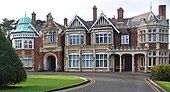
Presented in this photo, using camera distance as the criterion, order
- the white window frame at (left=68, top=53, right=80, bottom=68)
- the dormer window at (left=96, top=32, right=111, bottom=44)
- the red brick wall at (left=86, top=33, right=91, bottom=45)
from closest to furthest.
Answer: the dormer window at (left=96, top=32, right=111, bottom=44) → the white window frame at (left=68, top=53, right=80, bottom=68) → the red brick wall at (left=86, top=33, right=91, bottom=45)

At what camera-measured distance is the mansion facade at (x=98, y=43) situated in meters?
61.9

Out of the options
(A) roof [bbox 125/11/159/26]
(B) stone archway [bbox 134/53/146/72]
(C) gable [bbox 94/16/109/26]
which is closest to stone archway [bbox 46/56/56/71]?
(C) gable [bbox 94/16/109/26]

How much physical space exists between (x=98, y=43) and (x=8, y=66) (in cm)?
3852

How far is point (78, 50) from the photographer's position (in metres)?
66.8

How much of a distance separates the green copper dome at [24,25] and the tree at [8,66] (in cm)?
4466

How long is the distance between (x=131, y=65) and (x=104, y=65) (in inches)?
178

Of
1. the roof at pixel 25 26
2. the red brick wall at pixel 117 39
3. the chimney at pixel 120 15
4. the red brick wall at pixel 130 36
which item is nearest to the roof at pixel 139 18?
the chimney at pixel 120 15

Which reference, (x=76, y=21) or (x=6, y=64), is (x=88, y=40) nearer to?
(x=76, y=21)

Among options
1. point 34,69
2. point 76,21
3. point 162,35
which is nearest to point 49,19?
point 76,21

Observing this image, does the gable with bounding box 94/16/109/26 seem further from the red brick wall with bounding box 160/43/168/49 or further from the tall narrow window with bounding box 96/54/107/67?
the red brick wall with bounding box 160/43/168/49

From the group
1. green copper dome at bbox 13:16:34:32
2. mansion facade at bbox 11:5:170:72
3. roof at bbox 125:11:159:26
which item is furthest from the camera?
green copper dome at bbox 13:16:34:32

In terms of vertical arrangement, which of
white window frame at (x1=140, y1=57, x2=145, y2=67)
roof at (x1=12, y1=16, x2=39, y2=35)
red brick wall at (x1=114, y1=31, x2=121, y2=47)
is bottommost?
white window frame at (x1=140, y1=57, x2=145, y2=67)

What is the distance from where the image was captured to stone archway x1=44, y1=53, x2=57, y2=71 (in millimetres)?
70844

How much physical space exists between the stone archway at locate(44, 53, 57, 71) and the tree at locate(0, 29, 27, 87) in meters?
41.0
